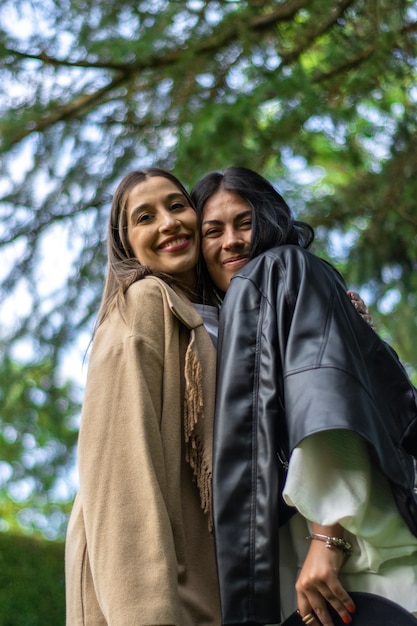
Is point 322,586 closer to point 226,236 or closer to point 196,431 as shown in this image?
point 196,431

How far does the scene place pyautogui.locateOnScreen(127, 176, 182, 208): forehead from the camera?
265 cm

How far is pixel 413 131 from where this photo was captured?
500 cm

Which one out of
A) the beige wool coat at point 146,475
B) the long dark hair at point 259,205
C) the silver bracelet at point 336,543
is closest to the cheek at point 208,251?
the long dark hair at point 259,205

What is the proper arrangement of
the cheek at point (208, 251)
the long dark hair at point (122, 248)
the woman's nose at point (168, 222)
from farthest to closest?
1. the cheek at point (208, 251)
2. the woman's nose at point (168, 222)
3. the long dark hair at point (122, 248)

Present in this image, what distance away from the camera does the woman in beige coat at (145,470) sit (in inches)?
77.4

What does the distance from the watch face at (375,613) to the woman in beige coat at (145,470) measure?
1.17 feet

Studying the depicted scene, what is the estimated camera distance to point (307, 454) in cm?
194

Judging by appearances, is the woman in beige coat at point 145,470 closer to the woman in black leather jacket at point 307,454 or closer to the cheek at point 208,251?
the woman in black leather jacket at point 307,454

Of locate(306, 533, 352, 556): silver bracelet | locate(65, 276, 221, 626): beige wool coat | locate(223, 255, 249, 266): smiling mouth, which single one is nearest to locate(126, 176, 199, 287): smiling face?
locate(223, 255, 249, 266): smiling mouth

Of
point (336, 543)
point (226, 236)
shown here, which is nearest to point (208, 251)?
point (226, 236)

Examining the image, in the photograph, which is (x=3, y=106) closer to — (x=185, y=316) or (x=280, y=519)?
(x=185, y=316)

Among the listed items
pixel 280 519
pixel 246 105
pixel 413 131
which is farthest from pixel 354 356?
pixel 413 131

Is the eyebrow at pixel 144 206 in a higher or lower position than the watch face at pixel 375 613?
higher

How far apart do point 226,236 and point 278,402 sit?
2.61ft
